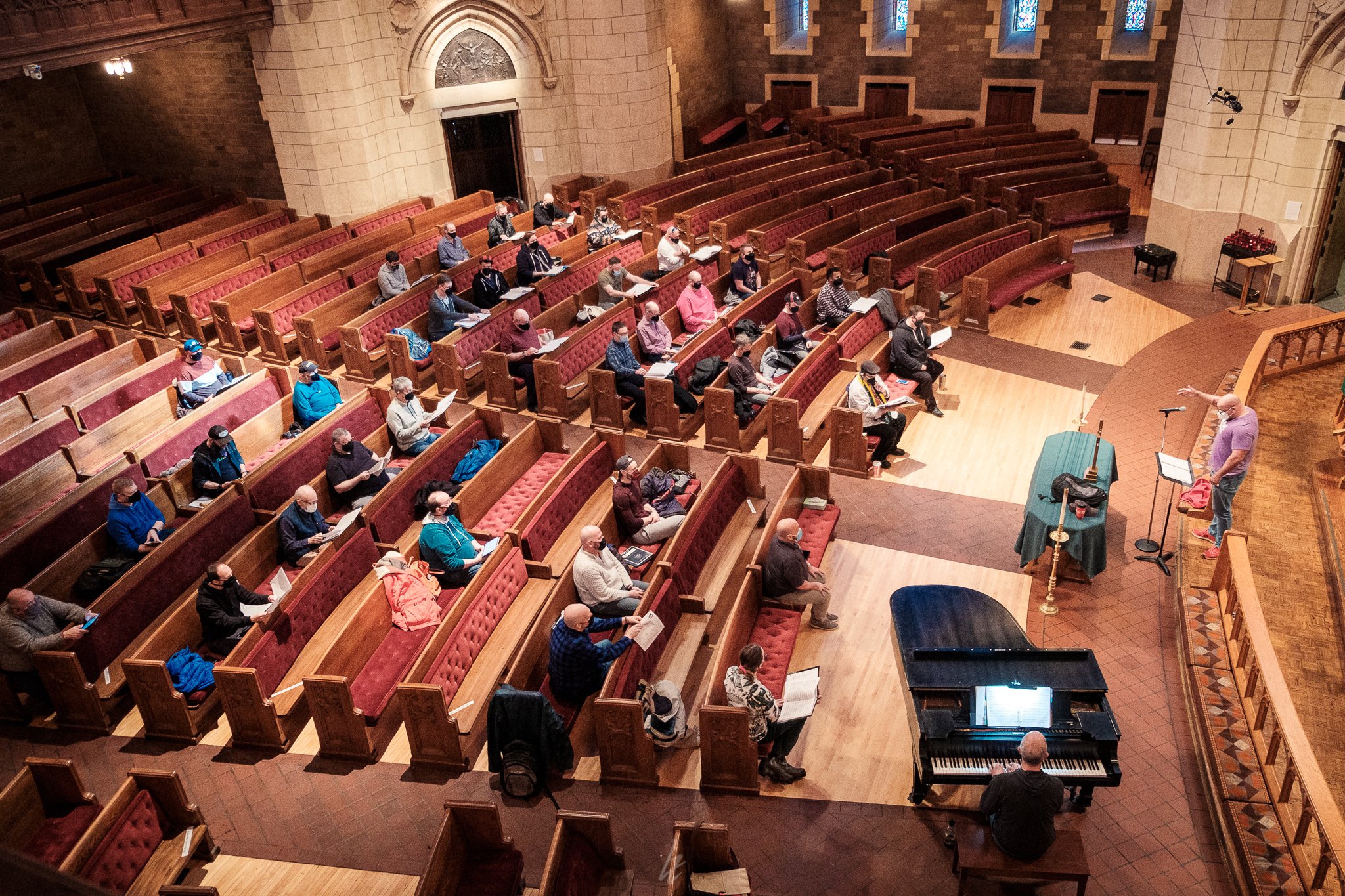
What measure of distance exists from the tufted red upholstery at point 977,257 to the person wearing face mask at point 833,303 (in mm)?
1491

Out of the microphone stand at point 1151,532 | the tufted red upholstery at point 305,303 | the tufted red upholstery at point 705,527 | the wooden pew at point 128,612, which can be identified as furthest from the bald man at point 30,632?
the microphone stand at point 1151,532

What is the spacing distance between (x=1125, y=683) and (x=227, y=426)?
7618 mm

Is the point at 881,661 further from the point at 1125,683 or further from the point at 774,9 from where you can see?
the point at 774,9

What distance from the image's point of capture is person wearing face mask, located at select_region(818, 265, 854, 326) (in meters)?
11.1

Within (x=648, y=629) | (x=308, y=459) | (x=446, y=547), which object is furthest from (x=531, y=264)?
(x=648, y=629)

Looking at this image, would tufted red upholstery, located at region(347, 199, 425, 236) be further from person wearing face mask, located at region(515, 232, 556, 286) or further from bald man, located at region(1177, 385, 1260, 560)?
bald man, located at region(1177, 385, 1260, 560)

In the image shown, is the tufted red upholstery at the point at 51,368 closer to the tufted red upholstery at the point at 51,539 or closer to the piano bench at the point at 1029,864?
the tufted red upholstery at the point at 51,539

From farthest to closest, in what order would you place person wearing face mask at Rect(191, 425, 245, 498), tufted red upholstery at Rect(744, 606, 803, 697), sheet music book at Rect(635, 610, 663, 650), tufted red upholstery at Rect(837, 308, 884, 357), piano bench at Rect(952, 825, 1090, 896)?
tufted red upholstery at Rect(837, 308, 884, 357) → person wearing face mask at Rect(191, 425, 245, 498) → tufted red upholstery at Rect(744, 606, 803, 697) → sheet music book at Rect(635, 610, 663, 650) → piano bench at Rect(952, 825, 1090, 896)

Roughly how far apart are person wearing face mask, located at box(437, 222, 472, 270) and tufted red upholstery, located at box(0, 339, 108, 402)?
3.87 metres

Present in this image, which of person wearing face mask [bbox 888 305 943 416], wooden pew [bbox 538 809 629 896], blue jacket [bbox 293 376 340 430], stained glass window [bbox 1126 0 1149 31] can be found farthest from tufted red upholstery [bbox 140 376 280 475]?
stained glass window [bbox 1126 0 1149 31]

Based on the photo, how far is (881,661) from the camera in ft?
22.5

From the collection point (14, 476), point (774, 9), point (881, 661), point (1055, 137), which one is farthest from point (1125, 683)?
point (774, 9)

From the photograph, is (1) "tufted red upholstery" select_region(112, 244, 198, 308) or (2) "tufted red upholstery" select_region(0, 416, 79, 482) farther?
(1) "tufted red upholstery" select_region(112, 244, 198, 308)

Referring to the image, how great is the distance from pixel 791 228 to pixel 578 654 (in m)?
8.82
